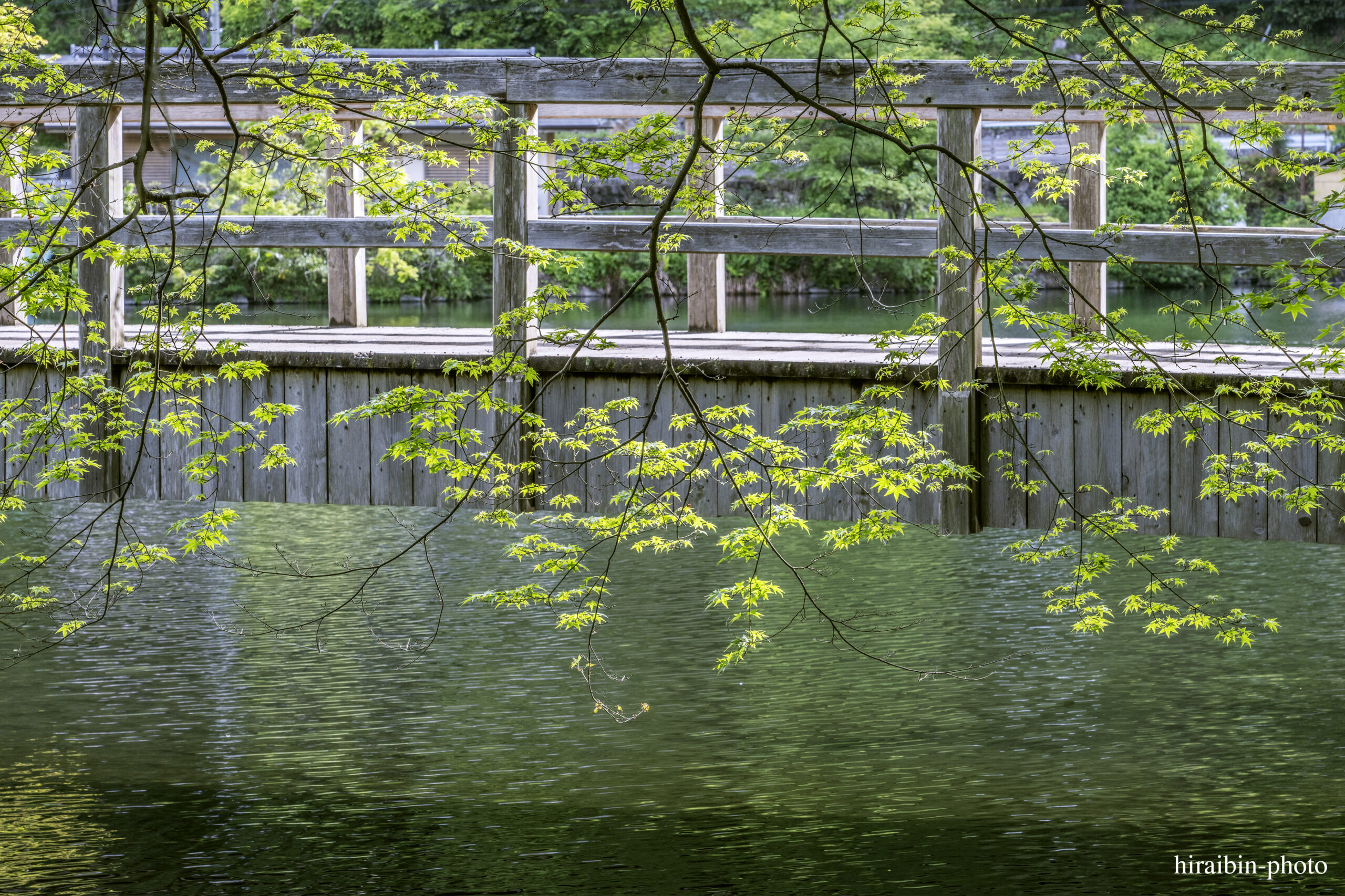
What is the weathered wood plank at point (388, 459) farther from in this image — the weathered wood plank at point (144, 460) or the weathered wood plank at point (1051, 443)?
the weathered wood plank at point (1051, 443)

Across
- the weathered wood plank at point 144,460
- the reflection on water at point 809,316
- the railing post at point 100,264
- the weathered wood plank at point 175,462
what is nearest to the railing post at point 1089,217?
the reflection on water at point 809,316

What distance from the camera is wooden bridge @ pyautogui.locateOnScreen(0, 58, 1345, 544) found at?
6836mm

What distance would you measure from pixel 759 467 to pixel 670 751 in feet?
5.17

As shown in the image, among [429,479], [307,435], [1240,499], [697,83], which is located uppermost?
[697,83]

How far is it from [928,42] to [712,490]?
20.2m

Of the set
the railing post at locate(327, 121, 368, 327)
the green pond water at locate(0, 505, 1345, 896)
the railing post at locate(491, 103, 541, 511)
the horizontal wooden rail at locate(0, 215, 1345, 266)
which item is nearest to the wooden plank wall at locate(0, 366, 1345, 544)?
the railing post at locate(491, 103, 541, 511)

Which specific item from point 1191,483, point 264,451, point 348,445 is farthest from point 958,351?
point 264,451

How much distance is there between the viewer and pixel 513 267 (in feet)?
24.7

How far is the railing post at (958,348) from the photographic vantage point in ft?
23.1

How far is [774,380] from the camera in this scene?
7.39 metres

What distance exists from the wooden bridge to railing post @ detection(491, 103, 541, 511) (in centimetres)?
1

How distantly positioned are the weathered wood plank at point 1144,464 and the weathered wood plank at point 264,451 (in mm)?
4095

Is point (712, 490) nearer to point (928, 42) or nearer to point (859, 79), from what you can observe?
point (859, 79)

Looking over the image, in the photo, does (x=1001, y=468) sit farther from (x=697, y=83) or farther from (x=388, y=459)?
(x=388, y=459)
